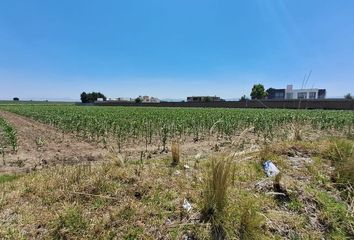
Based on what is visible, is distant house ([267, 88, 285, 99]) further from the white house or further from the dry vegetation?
the dry vegetation

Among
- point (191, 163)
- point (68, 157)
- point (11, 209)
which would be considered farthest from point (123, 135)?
point (11, 209)

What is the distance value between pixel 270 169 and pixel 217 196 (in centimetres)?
200

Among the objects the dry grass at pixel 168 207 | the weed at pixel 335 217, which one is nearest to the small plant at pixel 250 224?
the dry grass at pixel 168 207

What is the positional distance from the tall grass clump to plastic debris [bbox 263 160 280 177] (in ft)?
5.47

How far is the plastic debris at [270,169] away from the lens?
4.63 meters

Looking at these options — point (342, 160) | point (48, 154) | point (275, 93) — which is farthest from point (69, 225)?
point (275, 93)

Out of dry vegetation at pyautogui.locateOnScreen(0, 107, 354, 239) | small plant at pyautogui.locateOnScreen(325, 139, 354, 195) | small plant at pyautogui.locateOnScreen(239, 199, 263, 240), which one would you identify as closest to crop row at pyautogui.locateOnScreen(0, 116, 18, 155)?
dry vegetation at pyautogui.locateOnScreen(0, 107, 354, 239)

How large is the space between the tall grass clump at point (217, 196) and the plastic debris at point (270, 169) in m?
1.67

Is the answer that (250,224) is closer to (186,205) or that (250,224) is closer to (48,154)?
(186,205)

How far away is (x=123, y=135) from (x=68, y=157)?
393 cm

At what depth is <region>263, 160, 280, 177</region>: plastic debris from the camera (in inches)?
182

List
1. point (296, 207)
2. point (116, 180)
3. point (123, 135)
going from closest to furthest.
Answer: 1. point (296, 207)
2. point (116, 180)
3. point (123, 135)

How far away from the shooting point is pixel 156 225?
3262mm

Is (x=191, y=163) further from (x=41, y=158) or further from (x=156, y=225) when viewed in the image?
(x=41, y=158)
